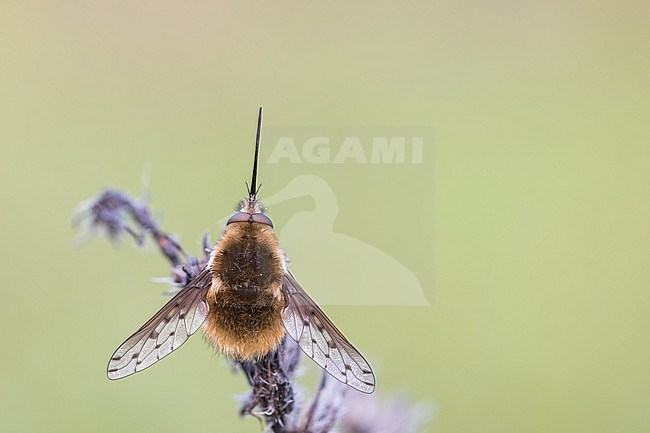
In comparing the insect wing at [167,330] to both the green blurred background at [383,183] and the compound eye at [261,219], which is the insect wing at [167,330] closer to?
the compound eye at [261,219]

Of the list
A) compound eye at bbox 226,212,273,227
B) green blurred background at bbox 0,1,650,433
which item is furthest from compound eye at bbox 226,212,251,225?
green blurred background at bbox 0,1,650,433

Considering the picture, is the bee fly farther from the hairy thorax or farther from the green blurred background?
the green blurred background

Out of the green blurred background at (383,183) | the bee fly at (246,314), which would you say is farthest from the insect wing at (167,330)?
the green blurred background at (383,183)

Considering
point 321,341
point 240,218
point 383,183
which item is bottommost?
point 321,341

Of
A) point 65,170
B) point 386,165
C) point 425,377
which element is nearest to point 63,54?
point 65,170

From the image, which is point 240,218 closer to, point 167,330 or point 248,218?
point 248,218

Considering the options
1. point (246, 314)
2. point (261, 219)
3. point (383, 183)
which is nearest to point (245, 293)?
point (246, 314)
